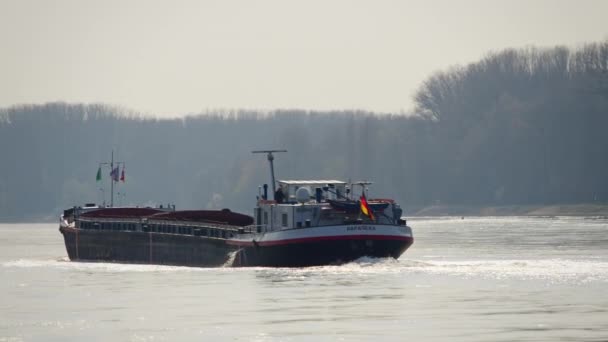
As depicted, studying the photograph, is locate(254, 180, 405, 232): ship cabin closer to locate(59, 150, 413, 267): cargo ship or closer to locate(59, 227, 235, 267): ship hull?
locate(59, 150, 413, 267): cargo ship

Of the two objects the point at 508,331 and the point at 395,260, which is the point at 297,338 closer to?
the point at 508,331

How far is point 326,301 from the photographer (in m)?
62.1

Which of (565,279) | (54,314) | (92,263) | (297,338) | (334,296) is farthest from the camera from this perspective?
(92,263)

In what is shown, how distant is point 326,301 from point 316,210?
22994mm

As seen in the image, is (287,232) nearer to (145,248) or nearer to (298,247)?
(298,247)

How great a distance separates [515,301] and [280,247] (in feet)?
76.7

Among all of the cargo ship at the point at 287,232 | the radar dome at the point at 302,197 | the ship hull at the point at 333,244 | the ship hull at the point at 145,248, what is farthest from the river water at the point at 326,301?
the radar dome at the point at 302,197

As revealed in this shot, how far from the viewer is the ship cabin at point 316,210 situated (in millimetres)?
84625

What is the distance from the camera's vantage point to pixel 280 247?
82125 millimetres

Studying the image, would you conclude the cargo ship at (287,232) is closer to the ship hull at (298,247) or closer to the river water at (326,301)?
the ship hull at (298,247)

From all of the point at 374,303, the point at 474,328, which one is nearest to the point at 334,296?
the point at 374,303

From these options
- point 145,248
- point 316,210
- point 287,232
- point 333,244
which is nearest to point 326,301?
point 333,244

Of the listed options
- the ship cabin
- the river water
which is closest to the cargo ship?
the ship cabin

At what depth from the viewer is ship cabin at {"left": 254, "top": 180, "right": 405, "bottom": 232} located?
84625mm
